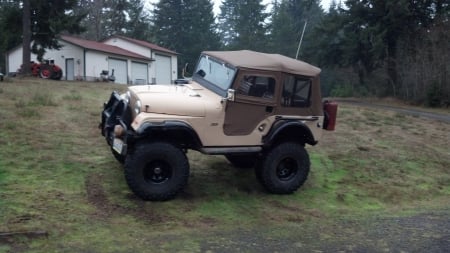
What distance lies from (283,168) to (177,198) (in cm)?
193

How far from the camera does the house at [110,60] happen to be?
36375mm

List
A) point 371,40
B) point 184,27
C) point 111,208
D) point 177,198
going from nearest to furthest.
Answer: point 111,208 → point 177,198 → point 371,40 → point 184,27

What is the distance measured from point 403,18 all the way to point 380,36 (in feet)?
6.45

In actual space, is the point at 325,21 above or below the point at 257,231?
above

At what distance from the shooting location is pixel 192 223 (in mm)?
6871

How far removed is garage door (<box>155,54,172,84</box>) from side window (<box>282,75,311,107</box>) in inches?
1435

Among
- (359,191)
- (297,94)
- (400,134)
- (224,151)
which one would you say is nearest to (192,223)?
(224,151)

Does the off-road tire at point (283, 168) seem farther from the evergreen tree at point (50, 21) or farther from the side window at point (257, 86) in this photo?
the evergreen tree at point (50, 21)

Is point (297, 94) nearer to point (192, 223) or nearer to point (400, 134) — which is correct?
point (192, 223)

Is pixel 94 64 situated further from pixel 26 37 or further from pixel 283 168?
pixel 283 168

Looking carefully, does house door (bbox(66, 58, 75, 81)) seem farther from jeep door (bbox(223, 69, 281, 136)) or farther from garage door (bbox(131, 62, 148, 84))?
jeep door (bbox(223, 69, 281, 136))

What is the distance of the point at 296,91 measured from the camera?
8422 millimetres

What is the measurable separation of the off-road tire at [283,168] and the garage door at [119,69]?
31276 mm

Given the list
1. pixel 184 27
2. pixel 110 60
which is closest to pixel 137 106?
pixel 110 60
